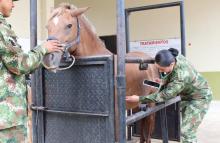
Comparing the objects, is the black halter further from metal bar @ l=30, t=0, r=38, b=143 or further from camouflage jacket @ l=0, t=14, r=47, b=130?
metal bar @ l=30, t=0, r=38, b=143

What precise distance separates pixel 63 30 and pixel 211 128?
15.6ft

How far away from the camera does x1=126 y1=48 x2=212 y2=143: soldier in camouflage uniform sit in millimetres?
2570

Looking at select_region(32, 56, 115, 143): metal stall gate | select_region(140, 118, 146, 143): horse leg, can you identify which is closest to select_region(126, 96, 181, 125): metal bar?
select_region(32, 56, 115, 143): metal stall gate

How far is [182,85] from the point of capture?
265 cm

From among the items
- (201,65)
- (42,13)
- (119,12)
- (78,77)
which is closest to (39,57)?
(78,77)

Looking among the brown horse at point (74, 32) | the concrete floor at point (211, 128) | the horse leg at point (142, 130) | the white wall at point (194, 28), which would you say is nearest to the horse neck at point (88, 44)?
the brown horse at point (74, 32)

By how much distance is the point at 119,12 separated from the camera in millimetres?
1800

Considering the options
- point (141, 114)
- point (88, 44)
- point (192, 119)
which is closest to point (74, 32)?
point (88, 44)

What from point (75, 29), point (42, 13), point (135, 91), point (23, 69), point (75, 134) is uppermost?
point (42, 13)

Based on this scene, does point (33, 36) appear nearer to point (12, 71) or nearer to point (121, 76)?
point (12, 71)

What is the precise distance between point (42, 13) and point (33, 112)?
426 centimetres

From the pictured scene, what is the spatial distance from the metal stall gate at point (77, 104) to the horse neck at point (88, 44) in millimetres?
243

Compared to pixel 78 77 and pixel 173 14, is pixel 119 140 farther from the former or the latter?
pixel 173 14

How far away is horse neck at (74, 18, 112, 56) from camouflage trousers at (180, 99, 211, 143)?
1017mm
